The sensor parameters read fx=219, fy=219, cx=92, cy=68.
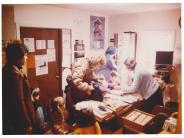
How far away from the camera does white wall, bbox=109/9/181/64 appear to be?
2.02 m

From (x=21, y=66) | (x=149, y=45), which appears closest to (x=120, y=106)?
(x=149, y=45)

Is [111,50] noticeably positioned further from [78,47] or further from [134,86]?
[134,86]

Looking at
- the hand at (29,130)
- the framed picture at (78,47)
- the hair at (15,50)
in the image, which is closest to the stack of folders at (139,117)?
the framed picture at (78,47)

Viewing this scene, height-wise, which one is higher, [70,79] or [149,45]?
[149,45]

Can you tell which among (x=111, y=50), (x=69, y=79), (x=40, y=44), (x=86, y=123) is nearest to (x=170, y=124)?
(x=86, y=123)

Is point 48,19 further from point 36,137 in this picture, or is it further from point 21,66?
point 36,137

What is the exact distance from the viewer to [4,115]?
1.97m

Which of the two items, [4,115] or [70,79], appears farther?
[70,79]

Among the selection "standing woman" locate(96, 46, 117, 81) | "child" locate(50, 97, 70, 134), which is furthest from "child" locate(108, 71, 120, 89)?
"child" locate(50, 97, 70, 134)

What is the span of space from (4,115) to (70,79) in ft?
2.22

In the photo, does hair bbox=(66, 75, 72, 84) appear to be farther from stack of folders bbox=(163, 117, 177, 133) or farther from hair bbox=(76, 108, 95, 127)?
stack of folders bbox=(163, 117, 177, 133)

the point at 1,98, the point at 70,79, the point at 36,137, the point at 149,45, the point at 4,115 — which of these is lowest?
the point at 36,137

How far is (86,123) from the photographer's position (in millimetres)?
2117

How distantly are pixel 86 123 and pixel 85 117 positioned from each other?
6cm
